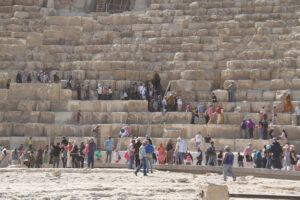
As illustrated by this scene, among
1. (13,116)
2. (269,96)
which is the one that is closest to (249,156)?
(269,96)

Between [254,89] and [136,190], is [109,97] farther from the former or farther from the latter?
[136,190]

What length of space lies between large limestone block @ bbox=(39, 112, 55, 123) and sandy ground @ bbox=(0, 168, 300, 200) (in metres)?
6.95

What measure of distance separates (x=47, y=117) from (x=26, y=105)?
131cm

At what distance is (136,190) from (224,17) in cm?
1846

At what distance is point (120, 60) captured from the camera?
30.8 meters

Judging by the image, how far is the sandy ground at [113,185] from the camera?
14250 millimetres

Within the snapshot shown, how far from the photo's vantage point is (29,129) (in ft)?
88.1

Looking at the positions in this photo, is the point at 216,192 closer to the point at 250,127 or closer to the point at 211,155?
the point at 211,155

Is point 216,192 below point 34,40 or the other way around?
below

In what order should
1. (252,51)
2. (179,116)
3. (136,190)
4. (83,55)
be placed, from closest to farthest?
1. (136,190)
2. (179,116)
3. (252,51)
4. (83,55)

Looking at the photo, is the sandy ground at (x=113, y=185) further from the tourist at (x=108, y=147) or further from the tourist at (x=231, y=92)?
the tourist at (x=231, y=92)

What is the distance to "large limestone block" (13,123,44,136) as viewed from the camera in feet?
87.9

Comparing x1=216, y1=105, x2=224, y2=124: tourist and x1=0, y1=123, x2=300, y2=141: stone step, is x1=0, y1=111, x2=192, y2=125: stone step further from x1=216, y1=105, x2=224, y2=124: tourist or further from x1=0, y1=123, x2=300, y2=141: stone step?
x1=216, y1=105, x2=224, y2=124: tourist

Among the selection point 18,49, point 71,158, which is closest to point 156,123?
point 71,158
